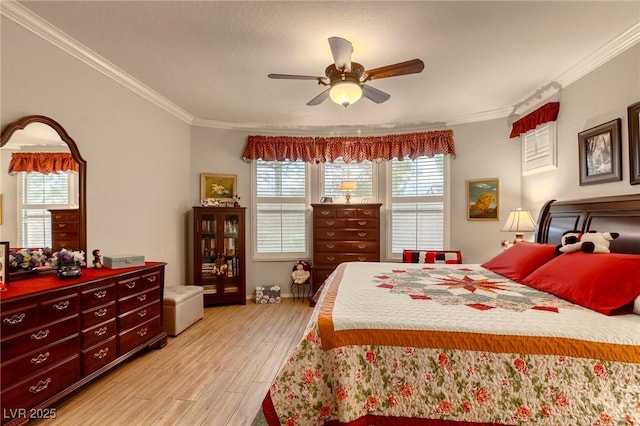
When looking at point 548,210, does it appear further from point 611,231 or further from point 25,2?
point 25,2

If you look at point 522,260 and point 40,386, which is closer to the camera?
point 40,386

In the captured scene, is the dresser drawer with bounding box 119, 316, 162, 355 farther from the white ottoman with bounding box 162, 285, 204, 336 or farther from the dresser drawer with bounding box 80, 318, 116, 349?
the white ottoman with bounding box 162, 285, 204, 336

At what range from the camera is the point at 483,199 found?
13.6 ft

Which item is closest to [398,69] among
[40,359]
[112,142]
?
[112,142]

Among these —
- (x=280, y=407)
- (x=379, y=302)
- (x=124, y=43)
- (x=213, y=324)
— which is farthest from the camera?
(x=213, y=324)

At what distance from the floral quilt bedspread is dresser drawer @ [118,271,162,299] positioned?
1715 millimetres

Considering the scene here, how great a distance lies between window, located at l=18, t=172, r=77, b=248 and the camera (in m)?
2.13

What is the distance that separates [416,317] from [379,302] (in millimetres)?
273

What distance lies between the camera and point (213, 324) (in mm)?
3492

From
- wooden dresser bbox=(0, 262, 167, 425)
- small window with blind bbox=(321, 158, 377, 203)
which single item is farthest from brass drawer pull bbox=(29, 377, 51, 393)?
small window with blind bbox=(321, 158, 377, 203)

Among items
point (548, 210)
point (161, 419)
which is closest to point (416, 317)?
point (161, 419)

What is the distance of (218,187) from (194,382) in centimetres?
286

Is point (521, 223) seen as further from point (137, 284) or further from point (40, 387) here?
point (40, 387)

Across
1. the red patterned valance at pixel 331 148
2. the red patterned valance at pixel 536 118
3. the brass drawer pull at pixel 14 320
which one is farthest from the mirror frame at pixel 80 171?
the red patterned valance at pixel 536 118
